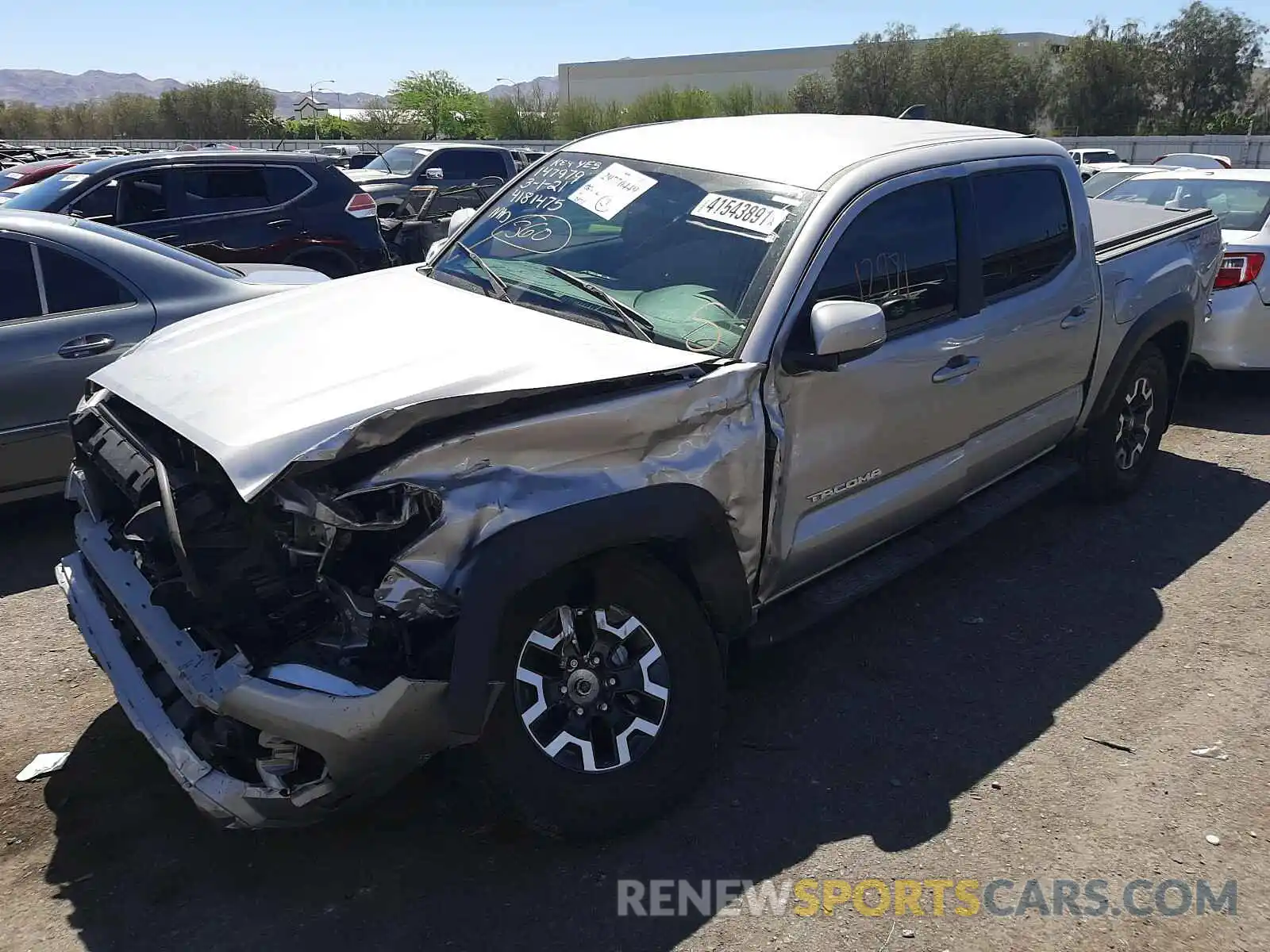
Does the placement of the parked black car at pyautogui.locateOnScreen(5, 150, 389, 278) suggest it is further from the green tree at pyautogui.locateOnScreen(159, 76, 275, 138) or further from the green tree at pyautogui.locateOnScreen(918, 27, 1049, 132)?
the green tree at pyautogui.locateOnScreen(159, 76, 275, 138)

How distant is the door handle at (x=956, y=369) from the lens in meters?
3.91

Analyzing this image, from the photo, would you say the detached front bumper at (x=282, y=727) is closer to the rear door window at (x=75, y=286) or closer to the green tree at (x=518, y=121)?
the rear door window at (x=75, y=286)

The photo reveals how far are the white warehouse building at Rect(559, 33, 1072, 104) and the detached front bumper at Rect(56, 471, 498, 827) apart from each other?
72.7 meters

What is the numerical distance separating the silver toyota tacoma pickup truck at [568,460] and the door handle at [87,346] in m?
1.52

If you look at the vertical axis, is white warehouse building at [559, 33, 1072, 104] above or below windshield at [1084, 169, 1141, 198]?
above

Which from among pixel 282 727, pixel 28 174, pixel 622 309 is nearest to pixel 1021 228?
pixel 622 309

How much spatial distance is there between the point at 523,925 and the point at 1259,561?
4.17 m

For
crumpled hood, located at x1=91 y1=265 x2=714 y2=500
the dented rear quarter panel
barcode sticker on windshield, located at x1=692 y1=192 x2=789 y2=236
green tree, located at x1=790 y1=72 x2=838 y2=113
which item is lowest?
the dented rear quarter panel

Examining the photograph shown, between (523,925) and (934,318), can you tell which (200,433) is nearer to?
(523,925)

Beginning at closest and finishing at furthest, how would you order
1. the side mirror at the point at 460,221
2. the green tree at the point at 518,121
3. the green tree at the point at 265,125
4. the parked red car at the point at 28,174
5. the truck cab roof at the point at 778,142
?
the truck cab roof at the point at 778,142 → the side mirror at the point at 460,221 → the parked red car at the point at 28,174 → the green tree at the point at 518,121 → the green tree at the point at 265,125

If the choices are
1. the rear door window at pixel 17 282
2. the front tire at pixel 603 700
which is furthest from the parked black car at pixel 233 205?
the front tire at pixel 603 700

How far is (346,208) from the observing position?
9930 millimetres

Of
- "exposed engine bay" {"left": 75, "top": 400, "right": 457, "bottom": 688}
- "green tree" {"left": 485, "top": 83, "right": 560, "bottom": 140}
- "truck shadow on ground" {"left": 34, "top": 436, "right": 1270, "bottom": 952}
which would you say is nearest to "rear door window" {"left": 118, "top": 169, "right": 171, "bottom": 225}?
"truck shadow on ground" {"left": 34, "top": 436, "right": 1270, "bottom": 952}

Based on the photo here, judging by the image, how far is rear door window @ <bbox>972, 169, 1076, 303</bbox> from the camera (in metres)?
4.23
